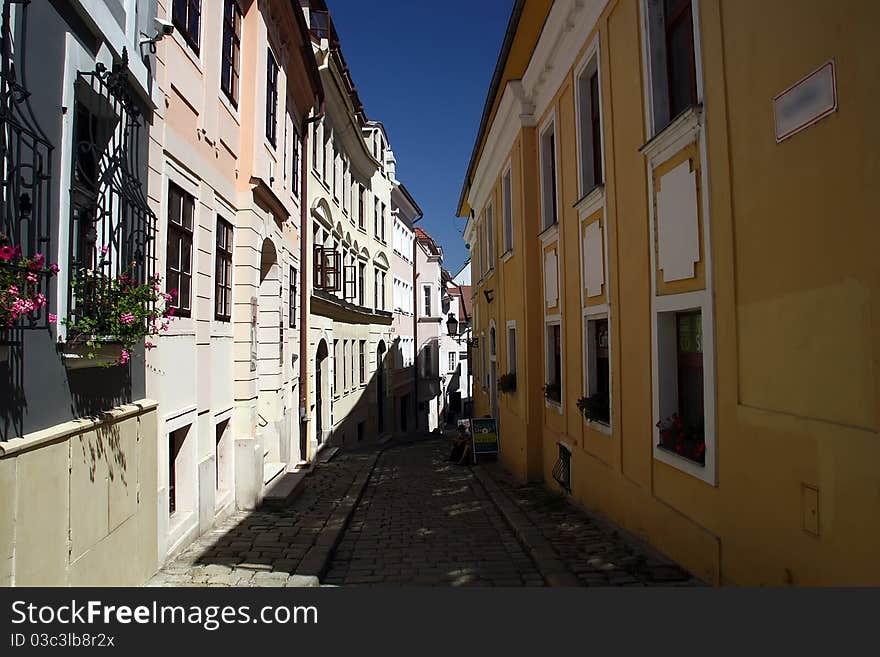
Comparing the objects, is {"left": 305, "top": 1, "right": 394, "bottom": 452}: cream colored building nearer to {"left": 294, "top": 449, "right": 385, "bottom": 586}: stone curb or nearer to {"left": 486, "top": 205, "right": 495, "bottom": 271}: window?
{"left": 486, "top": 205, "right": 495, "bottom": 271}: window

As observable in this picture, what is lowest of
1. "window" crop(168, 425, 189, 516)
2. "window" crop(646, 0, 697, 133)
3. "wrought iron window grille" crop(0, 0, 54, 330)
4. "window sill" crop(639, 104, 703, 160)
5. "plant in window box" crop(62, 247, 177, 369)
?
"window" crop(168, 425, 189, 516)

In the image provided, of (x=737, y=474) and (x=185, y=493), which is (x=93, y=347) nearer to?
(x=185, y=493)

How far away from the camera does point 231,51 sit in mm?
9547

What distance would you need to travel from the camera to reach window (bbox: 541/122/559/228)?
12008 millimetres

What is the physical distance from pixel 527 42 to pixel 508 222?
15.2ft

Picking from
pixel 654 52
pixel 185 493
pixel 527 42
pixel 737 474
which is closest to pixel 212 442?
pixel 185 493

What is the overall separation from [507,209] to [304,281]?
5184 millimetres

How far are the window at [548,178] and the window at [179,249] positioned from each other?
6543 mm

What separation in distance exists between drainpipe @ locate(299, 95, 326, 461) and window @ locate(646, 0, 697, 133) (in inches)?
397

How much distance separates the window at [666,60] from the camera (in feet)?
21.4

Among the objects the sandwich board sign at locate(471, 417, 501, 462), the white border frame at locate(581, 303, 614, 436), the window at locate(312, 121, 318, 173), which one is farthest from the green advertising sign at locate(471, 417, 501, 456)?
the window at locate(312, 121, 318, 173)

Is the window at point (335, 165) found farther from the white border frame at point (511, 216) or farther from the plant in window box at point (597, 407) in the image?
the plant in window box at point (597, 407)

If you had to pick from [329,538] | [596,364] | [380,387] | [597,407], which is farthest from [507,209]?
[380,387]

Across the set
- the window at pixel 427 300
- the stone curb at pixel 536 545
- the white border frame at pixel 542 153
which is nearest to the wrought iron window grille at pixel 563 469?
the stone curb at pixel 536 545
